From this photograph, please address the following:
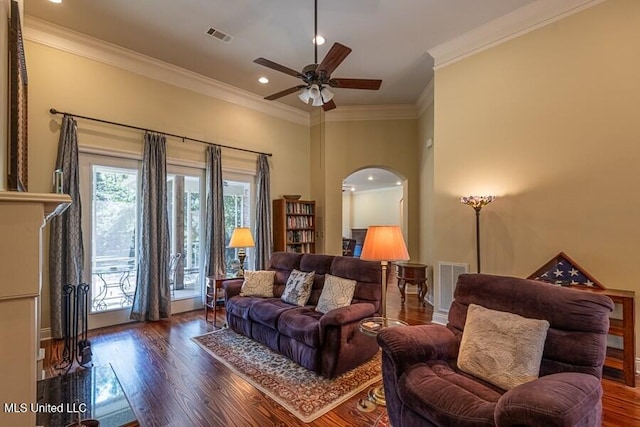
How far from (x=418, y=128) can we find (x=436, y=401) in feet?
17.5

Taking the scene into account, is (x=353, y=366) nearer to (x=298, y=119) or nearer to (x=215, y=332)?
(x=215, y=332)

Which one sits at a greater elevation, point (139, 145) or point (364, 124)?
point (364, 124)

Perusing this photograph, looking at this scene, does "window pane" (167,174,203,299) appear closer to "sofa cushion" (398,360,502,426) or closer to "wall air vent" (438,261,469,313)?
"wall air vent" (438,261,469,313)

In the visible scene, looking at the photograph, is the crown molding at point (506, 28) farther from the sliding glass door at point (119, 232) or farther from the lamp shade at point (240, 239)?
the sliding glass door at point (119, 232)

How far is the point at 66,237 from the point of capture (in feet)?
12.0

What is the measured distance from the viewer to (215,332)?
386 centimetres

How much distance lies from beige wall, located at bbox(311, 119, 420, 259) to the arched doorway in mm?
4512

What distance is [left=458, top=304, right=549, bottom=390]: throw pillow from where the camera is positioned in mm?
1717

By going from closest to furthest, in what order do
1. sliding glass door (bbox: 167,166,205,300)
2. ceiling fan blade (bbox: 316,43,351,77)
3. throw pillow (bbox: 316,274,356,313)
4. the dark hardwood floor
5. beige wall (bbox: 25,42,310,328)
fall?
the dark hardwood floor → ceiling fan blade (bbox: 316,43,351,77) → throw pillow (bbox: 316,274,356,313) → beige wall (bbox: 25,42,310,328) → sliding glass door (bbox: 167,166,205,300)

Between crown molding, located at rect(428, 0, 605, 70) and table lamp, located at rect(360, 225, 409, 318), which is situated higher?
crown molding, located at rect(428, 0, 605, 70)

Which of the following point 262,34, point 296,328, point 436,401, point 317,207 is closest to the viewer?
point 436,401

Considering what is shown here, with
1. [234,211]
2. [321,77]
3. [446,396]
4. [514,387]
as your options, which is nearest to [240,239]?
[234,211]

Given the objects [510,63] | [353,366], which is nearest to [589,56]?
[510,63]

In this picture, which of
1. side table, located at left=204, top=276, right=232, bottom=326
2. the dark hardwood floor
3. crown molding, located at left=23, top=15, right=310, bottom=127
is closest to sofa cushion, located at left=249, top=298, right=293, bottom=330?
the dark hardwood floor
